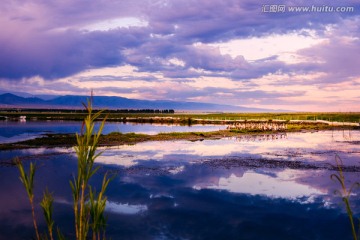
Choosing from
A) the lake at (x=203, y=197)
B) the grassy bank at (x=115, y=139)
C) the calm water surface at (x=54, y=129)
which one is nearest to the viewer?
the lake at (x=203, y=197)

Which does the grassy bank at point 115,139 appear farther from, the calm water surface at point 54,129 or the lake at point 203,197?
the lake at point 203,197

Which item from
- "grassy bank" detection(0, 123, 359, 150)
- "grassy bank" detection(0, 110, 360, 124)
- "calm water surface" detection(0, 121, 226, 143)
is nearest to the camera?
"grassy bank" detection(0, 123, 359, 150)

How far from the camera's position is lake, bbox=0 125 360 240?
11.0 meters

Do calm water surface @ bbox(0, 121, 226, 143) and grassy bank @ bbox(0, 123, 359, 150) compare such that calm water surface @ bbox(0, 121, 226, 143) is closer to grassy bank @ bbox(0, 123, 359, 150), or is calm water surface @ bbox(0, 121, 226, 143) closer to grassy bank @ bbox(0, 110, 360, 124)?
grassy bank @ bbox(0, 123, 359, 150)

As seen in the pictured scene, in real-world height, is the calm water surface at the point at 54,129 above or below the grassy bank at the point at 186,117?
below

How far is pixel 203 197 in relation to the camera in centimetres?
1463

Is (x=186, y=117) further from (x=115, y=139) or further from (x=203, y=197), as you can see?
(x=203, y=197)

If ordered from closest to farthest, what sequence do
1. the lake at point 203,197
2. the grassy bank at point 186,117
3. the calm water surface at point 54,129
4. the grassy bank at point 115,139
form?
the lake at point 203,197 → the grassy bank at point 115,139 → the calm water surface at point 54,129 → the grassy bank at point 186,117

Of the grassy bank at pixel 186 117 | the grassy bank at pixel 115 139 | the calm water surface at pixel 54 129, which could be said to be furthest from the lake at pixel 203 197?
the grassy bank at pixel 186 117

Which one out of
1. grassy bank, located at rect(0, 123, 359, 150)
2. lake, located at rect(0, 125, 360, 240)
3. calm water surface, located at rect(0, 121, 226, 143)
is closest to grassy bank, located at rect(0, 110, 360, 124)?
calm water surface, located at rect(0, 121, 226, 143)

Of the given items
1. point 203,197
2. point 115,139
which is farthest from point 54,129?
point 203,197

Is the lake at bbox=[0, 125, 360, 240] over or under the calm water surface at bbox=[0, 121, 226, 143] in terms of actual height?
under

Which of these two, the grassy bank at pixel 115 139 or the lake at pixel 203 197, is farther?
the grassy bank at pixel 115 139

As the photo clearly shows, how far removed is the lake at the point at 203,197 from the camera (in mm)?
10969
